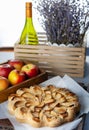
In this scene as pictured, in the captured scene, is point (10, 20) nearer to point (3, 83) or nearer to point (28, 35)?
point (28, 35)

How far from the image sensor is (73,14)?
1002mm

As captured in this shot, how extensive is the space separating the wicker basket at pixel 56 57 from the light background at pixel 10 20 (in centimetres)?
87

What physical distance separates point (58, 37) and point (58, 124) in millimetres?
475

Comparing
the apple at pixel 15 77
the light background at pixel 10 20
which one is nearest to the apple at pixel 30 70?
the apple at pixel 15 77

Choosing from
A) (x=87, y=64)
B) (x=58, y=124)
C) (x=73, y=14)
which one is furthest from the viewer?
(x=87, y=64)

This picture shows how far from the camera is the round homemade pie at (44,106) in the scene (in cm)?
65

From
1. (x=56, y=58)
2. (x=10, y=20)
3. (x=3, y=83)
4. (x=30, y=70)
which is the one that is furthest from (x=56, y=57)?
(x=10, y=20)

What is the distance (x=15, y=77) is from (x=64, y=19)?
1.06ft

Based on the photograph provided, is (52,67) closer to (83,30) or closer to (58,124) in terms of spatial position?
(83,30)

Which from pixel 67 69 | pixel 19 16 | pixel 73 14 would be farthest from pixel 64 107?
pixel 19 16

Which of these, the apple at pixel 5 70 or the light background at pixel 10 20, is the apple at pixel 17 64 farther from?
the light background at pixel 10 20

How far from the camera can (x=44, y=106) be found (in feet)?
2.30

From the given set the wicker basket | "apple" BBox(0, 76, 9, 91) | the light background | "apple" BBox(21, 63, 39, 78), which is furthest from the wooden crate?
the light background

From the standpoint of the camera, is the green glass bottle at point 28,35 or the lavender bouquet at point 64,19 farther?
the green glass bottle at point 28,35
